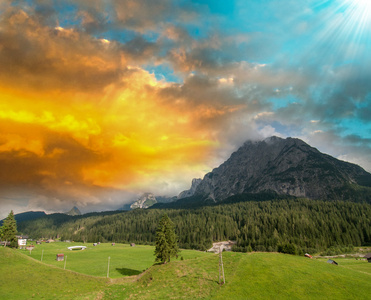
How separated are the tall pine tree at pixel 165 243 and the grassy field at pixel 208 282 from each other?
6.40 m

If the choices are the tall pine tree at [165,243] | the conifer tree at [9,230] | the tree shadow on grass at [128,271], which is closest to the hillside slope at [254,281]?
the tall pine tree at [165,243]

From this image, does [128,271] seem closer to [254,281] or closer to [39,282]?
[39,282]

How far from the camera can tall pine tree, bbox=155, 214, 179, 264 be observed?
66750 mm

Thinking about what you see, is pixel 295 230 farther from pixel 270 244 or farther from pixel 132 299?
pixel 132 299

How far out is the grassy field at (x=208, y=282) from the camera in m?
38.2

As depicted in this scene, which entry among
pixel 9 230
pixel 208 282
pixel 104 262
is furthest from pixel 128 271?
pixel 9 230

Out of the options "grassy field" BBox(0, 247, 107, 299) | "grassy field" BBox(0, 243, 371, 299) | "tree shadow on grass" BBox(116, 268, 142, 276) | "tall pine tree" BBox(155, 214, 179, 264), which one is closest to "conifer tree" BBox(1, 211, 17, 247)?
"grassy field" BBox(0, 247, 107, 299)

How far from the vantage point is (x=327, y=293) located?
119ft

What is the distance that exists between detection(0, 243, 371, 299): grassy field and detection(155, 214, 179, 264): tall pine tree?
21.0ft

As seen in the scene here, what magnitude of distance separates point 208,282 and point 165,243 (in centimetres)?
2597

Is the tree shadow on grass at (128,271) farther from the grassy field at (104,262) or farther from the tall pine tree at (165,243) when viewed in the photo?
the tall pine tree at (165,243)

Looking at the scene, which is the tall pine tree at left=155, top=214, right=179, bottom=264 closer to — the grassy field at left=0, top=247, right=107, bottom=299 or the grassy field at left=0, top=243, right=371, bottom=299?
the grassy field at left=0, top=243, right=371, bottom=299

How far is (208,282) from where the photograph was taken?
45062 mm

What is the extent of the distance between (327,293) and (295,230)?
169664 millimetres
